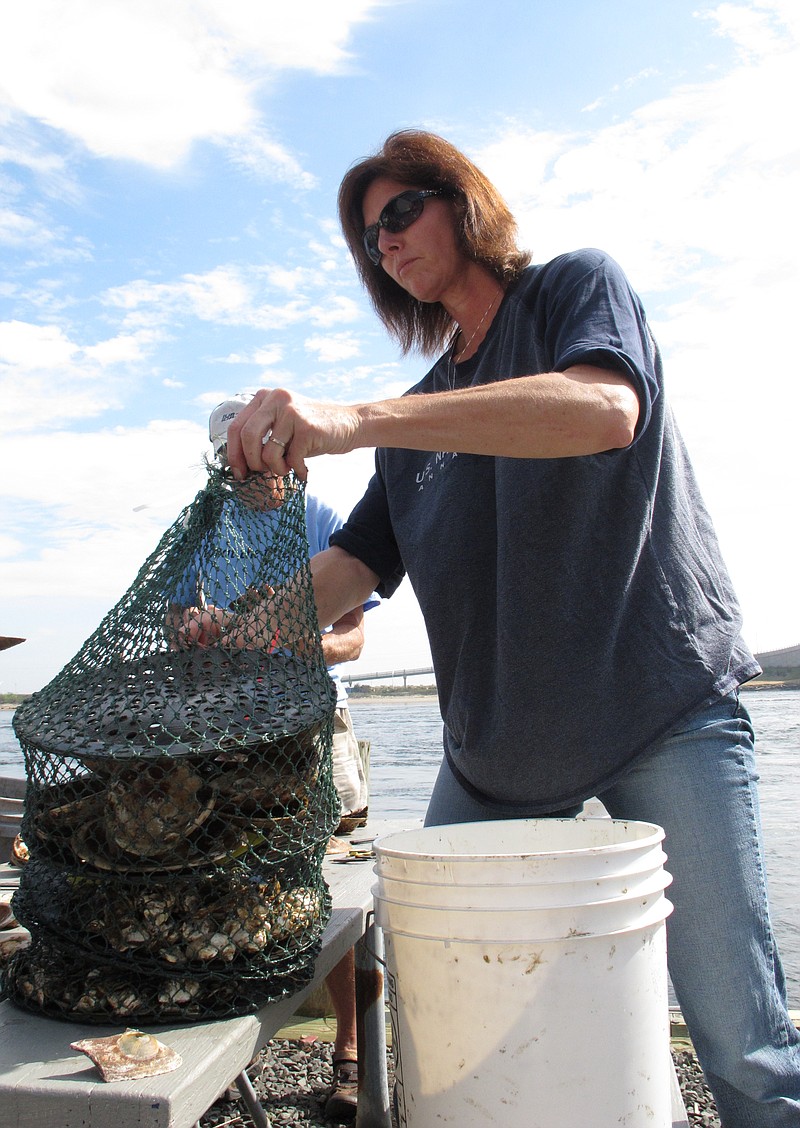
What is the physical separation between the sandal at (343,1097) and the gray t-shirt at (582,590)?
1885 mm

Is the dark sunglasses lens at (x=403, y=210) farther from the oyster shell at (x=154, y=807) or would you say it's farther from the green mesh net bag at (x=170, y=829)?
the oyster shell at (x=154, y=807)

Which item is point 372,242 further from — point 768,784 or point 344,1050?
point 768,784

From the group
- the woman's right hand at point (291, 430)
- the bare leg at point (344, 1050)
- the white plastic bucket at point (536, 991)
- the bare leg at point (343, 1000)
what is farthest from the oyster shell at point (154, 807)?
the bare leg at point (343, 1000)

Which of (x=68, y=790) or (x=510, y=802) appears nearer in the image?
(x=68, y=790)

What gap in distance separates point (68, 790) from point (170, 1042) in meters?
0.48

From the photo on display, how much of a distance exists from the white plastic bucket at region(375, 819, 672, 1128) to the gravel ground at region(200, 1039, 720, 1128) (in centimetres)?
186

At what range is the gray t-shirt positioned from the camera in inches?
82.0

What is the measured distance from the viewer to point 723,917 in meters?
1.95

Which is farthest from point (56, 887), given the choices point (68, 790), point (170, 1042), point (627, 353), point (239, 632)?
point (627, 353)

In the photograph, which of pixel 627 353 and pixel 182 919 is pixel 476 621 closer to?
pixel 627 353

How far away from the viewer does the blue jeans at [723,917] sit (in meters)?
1.88

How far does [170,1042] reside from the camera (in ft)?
4.78

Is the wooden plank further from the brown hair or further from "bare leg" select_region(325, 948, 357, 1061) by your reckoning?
"bare leg" select_region(325, 948, 357, 1061)

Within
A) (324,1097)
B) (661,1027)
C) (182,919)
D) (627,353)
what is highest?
(627,353)
